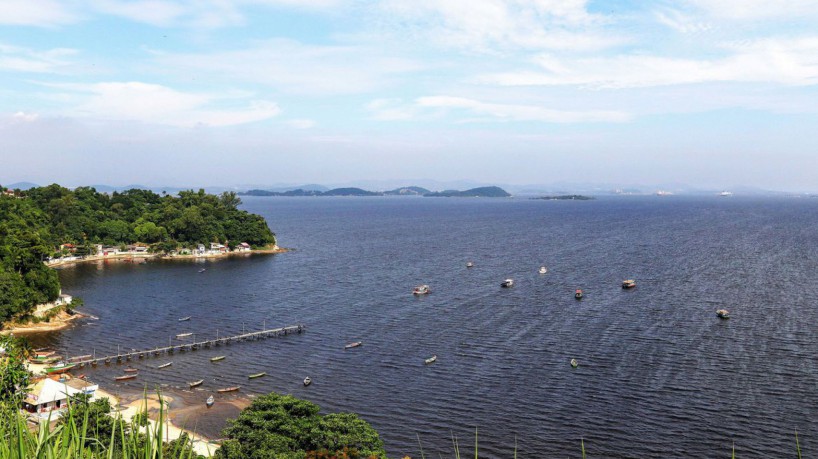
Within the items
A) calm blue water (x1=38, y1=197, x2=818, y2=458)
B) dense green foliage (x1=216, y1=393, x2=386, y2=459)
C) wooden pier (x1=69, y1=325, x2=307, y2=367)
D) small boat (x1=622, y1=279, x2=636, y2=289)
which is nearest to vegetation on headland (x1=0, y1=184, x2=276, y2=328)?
calm blue water (x1=38, y1=197, x2=818, y2=458)

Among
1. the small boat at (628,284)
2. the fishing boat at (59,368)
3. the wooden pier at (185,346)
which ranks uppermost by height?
the small boat at (628,284)

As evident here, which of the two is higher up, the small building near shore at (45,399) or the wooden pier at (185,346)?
the small building near shore at (45,399)

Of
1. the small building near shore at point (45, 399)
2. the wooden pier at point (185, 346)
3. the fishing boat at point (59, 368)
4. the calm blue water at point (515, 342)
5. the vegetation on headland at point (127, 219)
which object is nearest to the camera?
the small building near shore at point (45, 399)

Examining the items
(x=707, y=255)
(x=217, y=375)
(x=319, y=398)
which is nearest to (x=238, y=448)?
(x=319, y=398)

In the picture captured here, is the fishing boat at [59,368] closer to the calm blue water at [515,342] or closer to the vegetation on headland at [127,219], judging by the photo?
the calm blue water at [515,342]

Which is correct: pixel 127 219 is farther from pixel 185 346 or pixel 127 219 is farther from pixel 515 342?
pixel 515 342

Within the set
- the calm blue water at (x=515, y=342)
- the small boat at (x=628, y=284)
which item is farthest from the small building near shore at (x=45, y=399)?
the small boat at (x=628, y=284)
